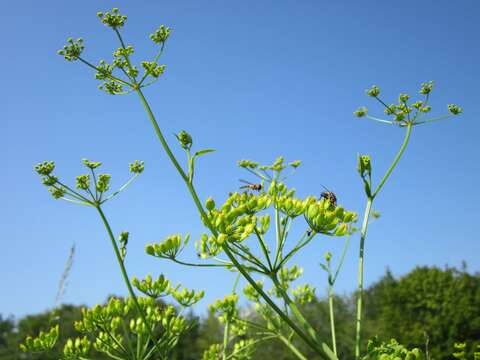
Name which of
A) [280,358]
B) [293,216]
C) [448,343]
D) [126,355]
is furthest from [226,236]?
[280,358]

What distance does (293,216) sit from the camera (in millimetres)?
3123

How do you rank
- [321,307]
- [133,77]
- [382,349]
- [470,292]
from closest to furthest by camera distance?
[382,349], [133,77], [470,292], [321,307]

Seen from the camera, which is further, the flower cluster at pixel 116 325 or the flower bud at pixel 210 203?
the flower cluster at pixel 116 325

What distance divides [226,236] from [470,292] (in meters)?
48.0

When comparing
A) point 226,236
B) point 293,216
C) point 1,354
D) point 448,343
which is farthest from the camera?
point 1,354

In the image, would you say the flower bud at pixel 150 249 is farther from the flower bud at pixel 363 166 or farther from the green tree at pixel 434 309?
the green tree at pixel 434 309

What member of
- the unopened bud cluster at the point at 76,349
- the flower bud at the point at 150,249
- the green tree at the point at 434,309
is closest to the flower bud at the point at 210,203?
the flower bud at the point at 150,249

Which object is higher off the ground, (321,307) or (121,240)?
(321,307)

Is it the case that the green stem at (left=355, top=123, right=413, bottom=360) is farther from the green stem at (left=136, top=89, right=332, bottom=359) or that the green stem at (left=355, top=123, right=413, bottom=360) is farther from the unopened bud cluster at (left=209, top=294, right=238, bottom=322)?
the unopened bud cluster at (left=209, top=294, right=238, bottom=322)

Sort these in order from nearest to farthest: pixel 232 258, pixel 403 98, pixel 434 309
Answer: pixel 232 258, pixel 403 98, pixel 434 309

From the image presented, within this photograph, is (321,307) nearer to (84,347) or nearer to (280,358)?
(280,358)

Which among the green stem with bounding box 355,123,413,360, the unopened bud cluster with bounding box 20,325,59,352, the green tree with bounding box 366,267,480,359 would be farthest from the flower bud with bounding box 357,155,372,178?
the green tree with bounding box 366,267,480,359

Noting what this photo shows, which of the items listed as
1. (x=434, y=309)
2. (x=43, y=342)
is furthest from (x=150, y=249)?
(x=434, y=309)

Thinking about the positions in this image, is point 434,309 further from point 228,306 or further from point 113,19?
point 113,19
